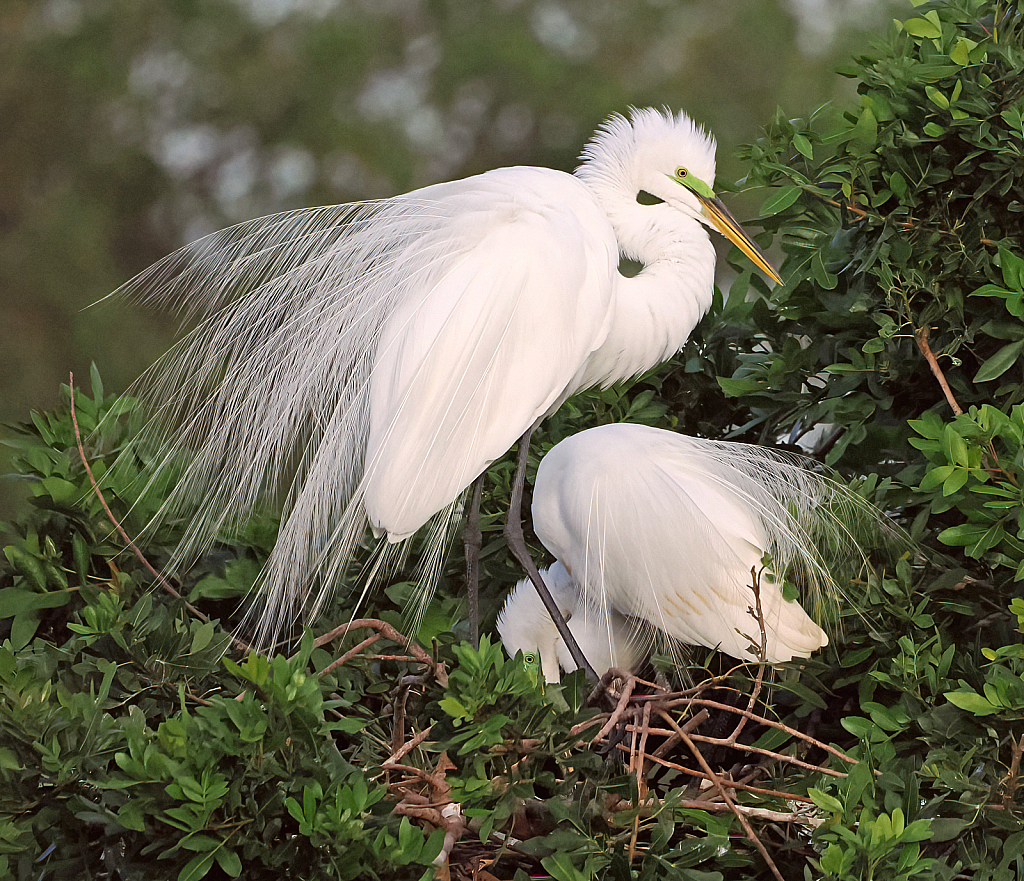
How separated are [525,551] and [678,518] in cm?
20

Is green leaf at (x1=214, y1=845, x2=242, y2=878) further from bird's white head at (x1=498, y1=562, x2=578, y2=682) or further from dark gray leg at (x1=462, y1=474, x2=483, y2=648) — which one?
bird's white head at (x1=498, y1=562, x2=578, y2=682)

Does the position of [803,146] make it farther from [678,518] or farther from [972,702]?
[972,702]

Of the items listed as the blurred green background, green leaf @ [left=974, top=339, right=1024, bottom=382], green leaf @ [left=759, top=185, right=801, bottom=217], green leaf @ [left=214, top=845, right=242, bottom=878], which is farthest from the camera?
the blurred green background

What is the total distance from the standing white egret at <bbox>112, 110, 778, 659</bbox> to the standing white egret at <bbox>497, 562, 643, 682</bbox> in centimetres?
13

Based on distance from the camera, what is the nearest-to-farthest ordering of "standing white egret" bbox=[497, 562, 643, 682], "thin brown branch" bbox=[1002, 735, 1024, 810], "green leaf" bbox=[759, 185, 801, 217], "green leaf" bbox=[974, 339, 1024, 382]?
"thin brown branch" bbox=[1002, 735, 1024, 810] < "green leaf" bbox=[974, 339, 1024, 382] < "green leaf" bbox=[759, 185, 801, 217] < "standing white egret" bbox=[497, 562, 643, 682]

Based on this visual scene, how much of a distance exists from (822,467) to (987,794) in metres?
0.46

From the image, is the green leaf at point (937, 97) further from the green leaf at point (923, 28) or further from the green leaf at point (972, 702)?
the green leaf at point (972, 702)

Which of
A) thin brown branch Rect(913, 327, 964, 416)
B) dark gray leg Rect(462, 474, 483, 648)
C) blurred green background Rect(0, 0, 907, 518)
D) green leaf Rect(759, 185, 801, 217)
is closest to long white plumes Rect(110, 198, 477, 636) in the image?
dark gray leg Rect(462, 474, 483, 648)

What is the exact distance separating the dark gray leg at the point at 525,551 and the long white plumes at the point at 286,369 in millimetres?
202

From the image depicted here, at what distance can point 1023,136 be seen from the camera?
0.88 meters

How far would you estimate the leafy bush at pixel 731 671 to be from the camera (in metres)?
0.67

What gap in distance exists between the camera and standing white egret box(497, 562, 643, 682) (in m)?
1.35

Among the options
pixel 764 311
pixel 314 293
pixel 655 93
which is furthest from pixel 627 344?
pixel 655 93

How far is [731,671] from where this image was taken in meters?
0.90
